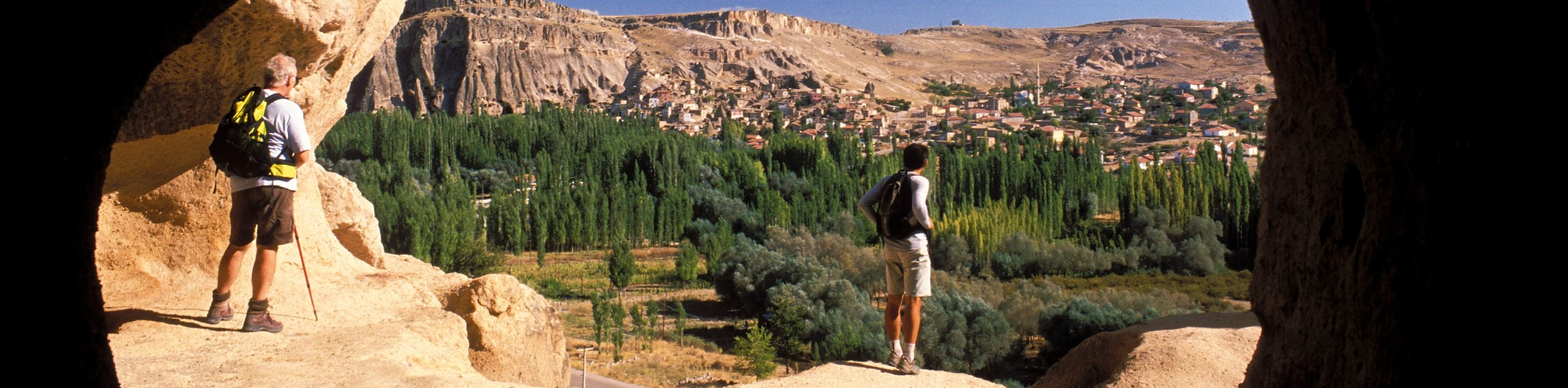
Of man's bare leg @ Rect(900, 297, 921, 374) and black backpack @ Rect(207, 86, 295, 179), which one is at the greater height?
black backpack @ Rect(207, 86, 295, 179)

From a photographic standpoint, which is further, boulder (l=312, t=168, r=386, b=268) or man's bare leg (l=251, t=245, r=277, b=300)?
boulder (l=312, t=168, r=386, b=268)

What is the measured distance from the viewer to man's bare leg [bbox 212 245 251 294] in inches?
179

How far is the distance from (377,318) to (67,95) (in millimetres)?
3537

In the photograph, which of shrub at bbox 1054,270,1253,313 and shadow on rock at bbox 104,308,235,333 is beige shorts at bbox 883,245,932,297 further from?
shrub at bbox 1054,270,1253,313

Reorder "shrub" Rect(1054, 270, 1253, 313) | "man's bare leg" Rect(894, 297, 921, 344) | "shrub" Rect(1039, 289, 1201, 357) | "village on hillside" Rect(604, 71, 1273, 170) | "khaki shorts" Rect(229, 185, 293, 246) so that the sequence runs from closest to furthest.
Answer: "khaki shorts" Rect(229, 185, 293, 246), "man's bare leg" Rect(894, 297, 921, 344), "shrub" Rect(1039, 289, 1201, 357), "shrub" Rect(1054, 270, 1253, 313), "village on hillside" Rect(604, 71, 1273, 170)

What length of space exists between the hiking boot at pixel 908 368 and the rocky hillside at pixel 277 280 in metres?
1.72

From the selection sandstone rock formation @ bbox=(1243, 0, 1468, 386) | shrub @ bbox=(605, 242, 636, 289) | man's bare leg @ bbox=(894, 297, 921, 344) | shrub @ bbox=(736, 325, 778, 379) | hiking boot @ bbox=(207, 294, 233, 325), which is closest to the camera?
sandstone rock formation @ bbox=(1243, 0, 1468, 386)

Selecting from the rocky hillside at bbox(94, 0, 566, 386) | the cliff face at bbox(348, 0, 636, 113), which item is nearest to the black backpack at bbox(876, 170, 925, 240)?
the rocky hillside at bbox(94, 0, 566, 386)

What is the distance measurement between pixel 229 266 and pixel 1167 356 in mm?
4345

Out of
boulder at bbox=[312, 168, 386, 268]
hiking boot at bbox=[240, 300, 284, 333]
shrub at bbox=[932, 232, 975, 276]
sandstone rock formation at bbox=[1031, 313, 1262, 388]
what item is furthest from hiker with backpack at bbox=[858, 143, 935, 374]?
shrub at bbox=[932, 232, 975, 276]

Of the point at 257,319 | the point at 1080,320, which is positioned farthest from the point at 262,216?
the point at 1080,320

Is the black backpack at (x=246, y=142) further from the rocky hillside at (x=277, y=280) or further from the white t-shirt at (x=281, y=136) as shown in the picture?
the rocky hillside at (x=277, y=280)

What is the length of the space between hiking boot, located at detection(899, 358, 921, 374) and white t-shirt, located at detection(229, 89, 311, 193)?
265 cm

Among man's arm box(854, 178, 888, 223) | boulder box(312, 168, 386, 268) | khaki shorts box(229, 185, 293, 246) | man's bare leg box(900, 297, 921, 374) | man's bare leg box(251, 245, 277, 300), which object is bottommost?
man's bare leg box(900, 297, 921, 374)
